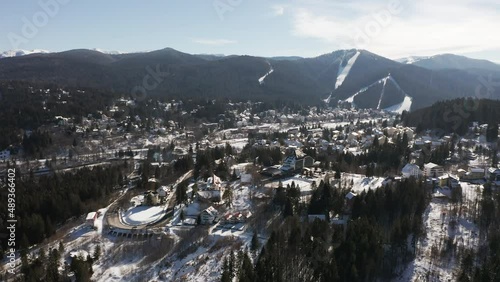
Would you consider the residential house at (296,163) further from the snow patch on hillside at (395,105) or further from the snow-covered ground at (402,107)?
the snow-covered ground at (402,107)

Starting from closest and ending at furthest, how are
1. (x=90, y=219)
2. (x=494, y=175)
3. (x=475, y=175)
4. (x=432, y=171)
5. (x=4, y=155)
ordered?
1. (x=90, y=219)
2. (x=494, y=175)
3. (x=475, y=175)
4. (x=432, y=171)
5. (x=4, y=155)

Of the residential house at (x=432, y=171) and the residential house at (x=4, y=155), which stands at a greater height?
the residential house at (x=432, y=171)

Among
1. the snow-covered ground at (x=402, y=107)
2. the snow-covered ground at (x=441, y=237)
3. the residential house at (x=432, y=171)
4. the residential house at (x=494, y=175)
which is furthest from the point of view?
the snow-covered ground at (x=402, y=107)

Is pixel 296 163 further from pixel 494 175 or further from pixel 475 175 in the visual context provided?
pixel 494 175

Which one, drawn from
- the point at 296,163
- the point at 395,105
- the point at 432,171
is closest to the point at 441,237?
the point at 432,171

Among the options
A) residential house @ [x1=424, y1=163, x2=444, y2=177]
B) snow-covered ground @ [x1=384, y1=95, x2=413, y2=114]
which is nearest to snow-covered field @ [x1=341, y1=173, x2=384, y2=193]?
residential house @ [x1=424, y1=163, x2=444, y2=177]

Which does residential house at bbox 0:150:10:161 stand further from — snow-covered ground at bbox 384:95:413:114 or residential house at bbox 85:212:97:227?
snow-covered ground at bbox 384:95:413:114

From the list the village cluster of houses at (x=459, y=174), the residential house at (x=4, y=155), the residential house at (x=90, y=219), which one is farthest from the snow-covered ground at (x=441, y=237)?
the residential house at (x=4, y=155)

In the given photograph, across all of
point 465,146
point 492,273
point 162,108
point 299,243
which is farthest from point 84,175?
point 162,108

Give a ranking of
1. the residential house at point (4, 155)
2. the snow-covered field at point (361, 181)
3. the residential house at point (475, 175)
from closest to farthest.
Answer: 1. the snow-covered field at point (361, 181)
2. the residential house at point (475, 175)
3. the residential house at point (4, 155)

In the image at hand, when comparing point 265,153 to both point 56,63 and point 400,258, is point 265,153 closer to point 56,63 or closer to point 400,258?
point 400,258

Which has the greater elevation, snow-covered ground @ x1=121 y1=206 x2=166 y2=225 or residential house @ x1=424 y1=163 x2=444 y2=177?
residential house @ x1=424 y1=163 x2=444 y2=177
